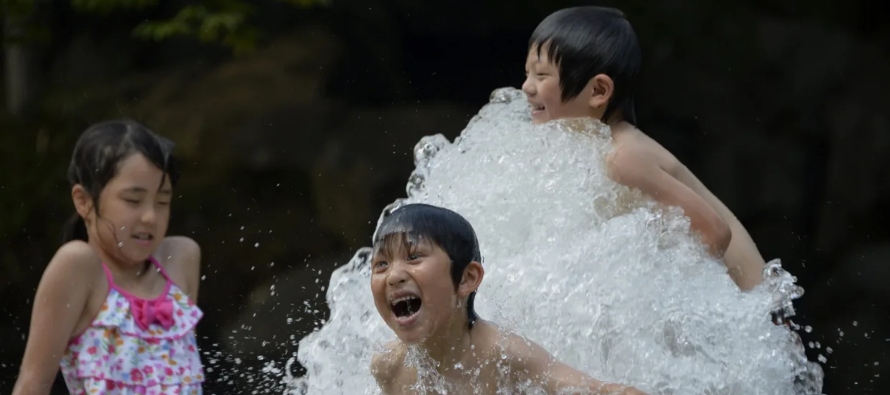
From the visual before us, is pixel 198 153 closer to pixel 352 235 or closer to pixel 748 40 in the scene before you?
pixel 352 235

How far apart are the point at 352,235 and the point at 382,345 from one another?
3.49 m

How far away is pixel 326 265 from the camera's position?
245 inches

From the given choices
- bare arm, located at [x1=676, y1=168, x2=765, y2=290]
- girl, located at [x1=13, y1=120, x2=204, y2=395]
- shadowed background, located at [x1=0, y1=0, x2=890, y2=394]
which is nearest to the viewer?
girl, located at [x1=13, y1=120, x2=204, y2=395]

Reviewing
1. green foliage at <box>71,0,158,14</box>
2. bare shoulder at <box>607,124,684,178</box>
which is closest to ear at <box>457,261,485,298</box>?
bare shoulder at <box>607,124,684,178</box>

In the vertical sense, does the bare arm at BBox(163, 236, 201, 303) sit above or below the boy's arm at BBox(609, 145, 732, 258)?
below

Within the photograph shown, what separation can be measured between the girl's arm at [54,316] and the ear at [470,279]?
3.63 feet

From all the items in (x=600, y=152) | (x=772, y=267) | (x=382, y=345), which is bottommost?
(x=772, y=267)

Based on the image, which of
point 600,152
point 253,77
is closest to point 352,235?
point 253,77

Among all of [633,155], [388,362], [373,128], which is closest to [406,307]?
[388,362]

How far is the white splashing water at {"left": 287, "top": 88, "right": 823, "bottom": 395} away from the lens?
2.77m

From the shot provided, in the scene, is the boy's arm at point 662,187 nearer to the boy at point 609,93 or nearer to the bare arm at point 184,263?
the boy at point 609,93

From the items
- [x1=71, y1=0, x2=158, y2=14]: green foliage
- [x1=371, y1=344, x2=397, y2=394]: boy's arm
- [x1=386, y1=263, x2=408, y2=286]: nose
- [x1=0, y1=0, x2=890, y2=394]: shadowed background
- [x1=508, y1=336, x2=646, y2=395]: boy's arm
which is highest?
[x1=386, y1=263, x2=408, y2=286]: nose

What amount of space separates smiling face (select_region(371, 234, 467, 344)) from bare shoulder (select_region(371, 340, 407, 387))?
0.58ft

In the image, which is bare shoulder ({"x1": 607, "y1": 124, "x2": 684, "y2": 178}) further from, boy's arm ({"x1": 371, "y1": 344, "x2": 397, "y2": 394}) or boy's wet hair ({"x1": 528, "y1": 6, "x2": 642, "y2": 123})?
boy's arm ({"x1": 371, "y1": 344, "x2": 397, "y2": 394})
